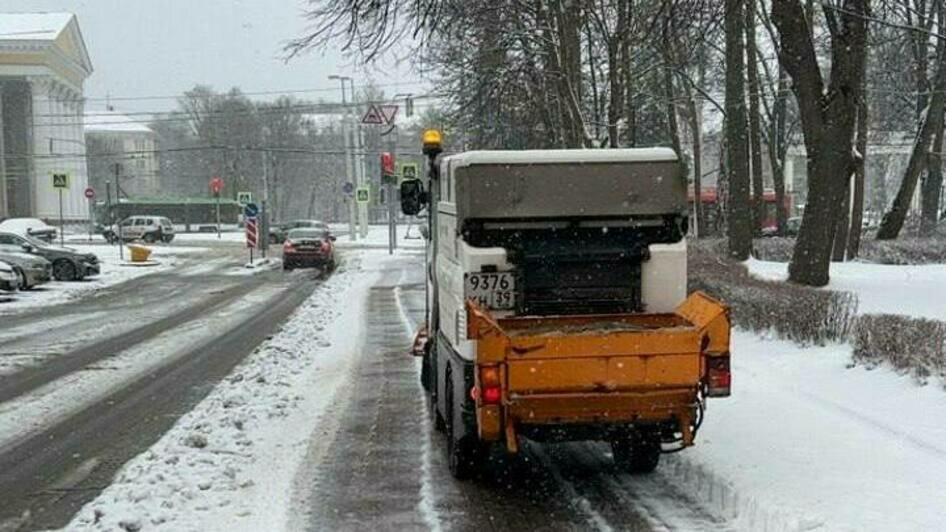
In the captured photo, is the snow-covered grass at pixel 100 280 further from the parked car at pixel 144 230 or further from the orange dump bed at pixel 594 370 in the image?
the orange dump bed at pixel 594 370

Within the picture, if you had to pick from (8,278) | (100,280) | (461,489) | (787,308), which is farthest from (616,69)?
(100,280)

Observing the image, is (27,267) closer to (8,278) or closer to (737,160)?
(8,278)

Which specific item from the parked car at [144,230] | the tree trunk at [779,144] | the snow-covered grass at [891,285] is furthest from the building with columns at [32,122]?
the snow-covered grass at [891,285]

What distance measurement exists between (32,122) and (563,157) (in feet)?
243

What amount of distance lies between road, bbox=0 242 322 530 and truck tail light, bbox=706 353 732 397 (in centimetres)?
430

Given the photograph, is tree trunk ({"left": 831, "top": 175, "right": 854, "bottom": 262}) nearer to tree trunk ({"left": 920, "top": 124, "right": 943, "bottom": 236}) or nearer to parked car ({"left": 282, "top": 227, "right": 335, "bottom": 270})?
tree trunk ({"left": 920, "top": 124, "right": 943, "bottom": 236})

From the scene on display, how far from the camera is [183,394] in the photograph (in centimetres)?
1185

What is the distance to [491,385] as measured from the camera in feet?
21.3

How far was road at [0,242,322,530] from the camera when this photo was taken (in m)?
7.91

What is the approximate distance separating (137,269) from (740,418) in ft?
114

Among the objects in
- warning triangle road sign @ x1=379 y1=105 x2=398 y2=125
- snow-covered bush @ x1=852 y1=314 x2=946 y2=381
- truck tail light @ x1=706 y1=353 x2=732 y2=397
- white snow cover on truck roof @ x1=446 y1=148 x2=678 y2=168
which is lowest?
snow-covered bush @ x1=852 y1=314 x2=946 y2=381

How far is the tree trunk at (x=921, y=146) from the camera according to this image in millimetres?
27156

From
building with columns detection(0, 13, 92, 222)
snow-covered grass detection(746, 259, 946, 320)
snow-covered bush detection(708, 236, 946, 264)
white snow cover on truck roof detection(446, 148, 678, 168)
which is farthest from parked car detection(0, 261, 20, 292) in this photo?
building with columns detection(0, 13, 92, 222)

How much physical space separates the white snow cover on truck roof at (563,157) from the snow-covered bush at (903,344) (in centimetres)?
318
